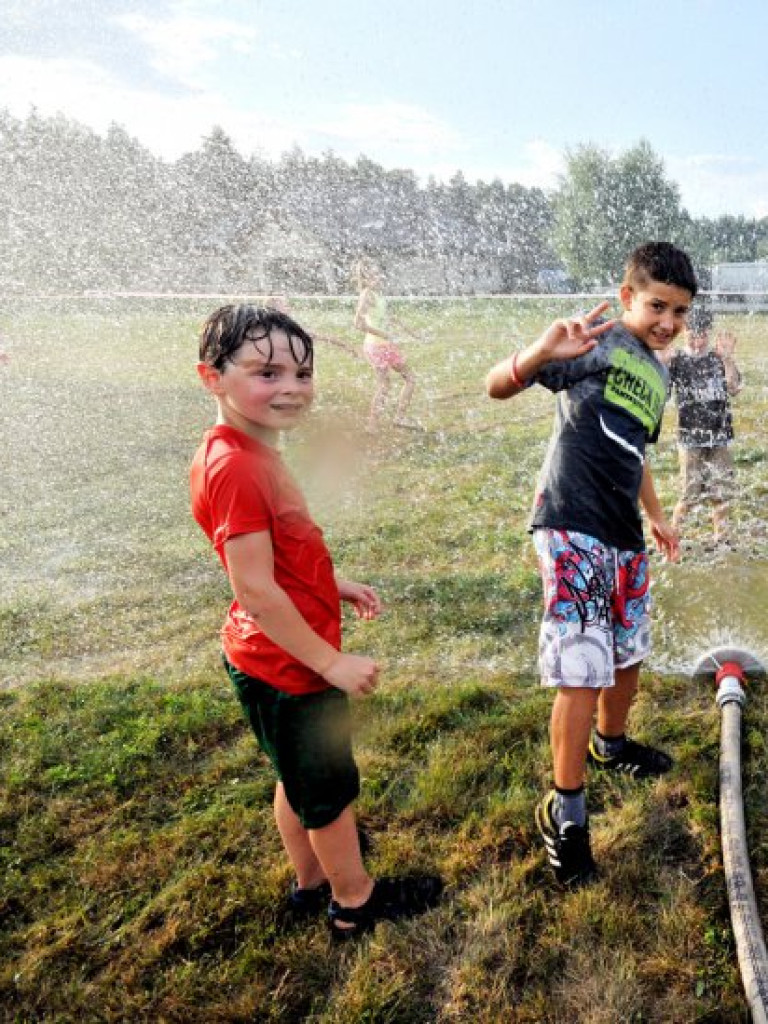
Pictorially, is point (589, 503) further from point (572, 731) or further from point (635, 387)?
point (572, 731)

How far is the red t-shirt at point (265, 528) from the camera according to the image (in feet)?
5.30

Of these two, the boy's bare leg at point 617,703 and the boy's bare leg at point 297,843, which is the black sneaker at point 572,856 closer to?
the boy's bare leg at point 617,703

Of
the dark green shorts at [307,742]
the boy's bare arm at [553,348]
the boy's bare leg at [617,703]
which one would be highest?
the boy's bare arm at [553,348]

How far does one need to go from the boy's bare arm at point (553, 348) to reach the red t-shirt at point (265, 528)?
0.69 meters

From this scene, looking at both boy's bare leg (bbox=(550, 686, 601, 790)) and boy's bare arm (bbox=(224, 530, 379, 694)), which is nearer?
boy's bare arm (bbox=(224, 530, 379, 694))

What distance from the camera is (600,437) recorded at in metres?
2.18

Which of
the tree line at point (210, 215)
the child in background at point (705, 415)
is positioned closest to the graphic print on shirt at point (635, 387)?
the child in background at point (705, 415)

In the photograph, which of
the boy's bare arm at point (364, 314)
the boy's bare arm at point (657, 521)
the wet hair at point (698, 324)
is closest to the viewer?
the boy's bare arm at point (657, 521)

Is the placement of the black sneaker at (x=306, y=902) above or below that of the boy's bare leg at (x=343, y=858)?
below

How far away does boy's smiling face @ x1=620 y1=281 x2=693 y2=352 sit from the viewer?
2168 millimetres

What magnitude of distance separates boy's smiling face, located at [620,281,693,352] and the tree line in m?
11.2

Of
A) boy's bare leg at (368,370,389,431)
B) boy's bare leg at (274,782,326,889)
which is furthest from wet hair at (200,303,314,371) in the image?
boy's bare leg at (368,370,389,431)

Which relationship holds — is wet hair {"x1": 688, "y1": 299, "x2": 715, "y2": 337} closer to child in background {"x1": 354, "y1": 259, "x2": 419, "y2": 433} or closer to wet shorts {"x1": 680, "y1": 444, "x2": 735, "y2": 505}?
wet shorts {"x1": 680, "y1": 444, "x2": 735, "y2": 505}

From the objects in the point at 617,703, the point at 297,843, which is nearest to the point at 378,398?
the point at 617,703
